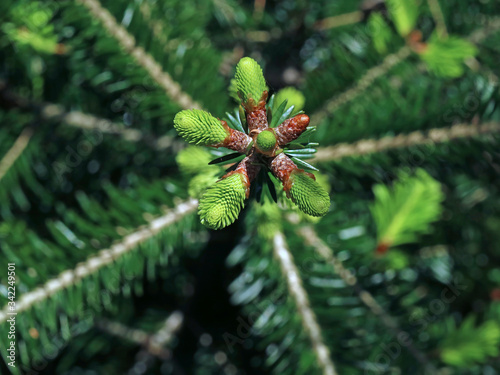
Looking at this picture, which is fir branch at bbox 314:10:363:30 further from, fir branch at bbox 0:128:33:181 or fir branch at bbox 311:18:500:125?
fir branch at bbox 0:128:33:181

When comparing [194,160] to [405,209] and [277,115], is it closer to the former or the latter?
[277,115]

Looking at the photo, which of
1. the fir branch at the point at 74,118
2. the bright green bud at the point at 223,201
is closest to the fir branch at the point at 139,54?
the fir branch at the point at 74,118

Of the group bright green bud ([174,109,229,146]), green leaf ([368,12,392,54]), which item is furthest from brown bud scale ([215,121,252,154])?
green leaf ([368,12,392,54])

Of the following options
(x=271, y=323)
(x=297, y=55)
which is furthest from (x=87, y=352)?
(x=297, y=55)

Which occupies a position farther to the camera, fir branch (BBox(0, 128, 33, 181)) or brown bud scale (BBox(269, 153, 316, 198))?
fir branch (BBox(0, 128, 33, 181))

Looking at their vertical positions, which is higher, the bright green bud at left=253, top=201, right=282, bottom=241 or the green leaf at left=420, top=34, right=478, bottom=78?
the bright green bud at left=253, top=201, right=282, bottom=241

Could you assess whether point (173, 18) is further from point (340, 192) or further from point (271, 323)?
point (271, 323)
